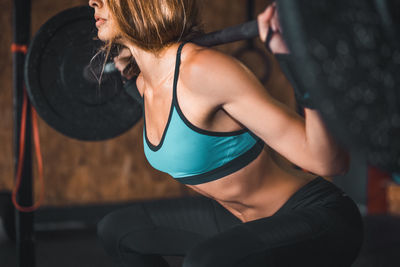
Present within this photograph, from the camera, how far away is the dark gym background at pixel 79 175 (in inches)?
108

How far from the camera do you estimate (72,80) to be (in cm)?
161

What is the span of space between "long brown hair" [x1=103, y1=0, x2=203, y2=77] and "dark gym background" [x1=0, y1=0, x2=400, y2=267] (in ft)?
5.59

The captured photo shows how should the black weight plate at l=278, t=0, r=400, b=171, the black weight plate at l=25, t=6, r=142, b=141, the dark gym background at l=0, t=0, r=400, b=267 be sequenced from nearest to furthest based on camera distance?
1. the black weight plate at l=278, t=0, r=400, b=171
2. the black weight plate at l=25, t=6, r=142, b=141
3. the dark gym background at l=0, t=0, r=400, b=267

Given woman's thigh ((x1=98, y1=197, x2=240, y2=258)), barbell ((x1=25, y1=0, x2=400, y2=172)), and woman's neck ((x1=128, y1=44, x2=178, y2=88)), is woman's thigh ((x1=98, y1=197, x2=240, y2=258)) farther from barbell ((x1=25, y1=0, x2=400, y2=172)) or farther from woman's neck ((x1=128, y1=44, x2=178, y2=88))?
barbell ((x1=25, y1=0, x2=400, y2=172))

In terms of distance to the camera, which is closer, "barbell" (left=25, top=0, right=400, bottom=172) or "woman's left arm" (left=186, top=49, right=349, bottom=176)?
"barbell" (left=25, top=0, right=400, bottom=172)

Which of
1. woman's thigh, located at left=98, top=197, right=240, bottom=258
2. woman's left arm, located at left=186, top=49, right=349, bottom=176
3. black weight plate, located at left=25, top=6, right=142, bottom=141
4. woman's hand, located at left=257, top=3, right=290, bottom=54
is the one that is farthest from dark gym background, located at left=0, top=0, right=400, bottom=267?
woman's hand, located at left=257, top=3, right=290, bottom=54

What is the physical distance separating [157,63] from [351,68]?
62 cm

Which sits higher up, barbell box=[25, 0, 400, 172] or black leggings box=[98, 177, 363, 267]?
barbell box=[25, 0, 400, 172]

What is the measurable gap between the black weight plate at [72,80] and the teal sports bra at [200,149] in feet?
1.96

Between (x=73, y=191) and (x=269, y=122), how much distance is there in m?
2.31

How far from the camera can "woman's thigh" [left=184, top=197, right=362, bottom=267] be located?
87 centimetres

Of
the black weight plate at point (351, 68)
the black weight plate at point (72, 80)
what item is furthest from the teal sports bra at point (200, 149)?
the black weight plate at point (72, 80)

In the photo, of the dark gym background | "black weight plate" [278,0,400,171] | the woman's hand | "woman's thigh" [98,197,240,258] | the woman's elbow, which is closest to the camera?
"black weight plate" [278,0,400,171]

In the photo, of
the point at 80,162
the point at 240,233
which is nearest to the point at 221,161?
the point at 240,233
